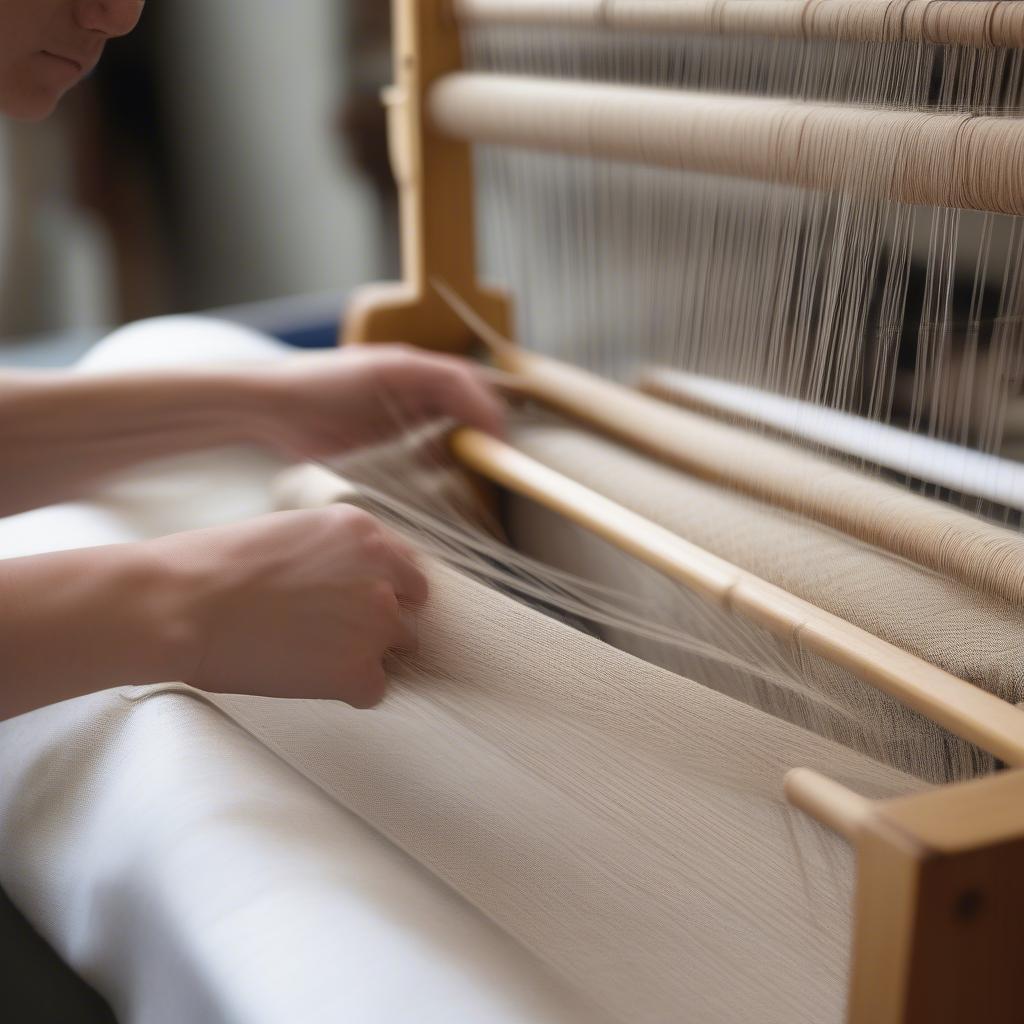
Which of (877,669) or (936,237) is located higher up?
(936,237)

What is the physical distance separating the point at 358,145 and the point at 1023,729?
2332 mm

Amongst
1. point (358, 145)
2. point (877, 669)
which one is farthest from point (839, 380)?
point (358, 145)

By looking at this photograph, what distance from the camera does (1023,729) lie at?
0.39 m

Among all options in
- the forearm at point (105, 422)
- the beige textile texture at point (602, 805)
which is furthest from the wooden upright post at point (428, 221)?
the beige textile texture at point (602, 805)

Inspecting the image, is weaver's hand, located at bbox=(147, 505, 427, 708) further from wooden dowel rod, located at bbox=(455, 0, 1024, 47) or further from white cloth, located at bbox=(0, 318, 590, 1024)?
wooden dowel rod, located at bbox=(455, 0, 1024, 47)

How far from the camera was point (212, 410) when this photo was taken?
2.51 feet

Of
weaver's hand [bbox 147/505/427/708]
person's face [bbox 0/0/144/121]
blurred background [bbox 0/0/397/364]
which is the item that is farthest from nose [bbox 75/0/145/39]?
blurred background [bbox 0/0/397/364]

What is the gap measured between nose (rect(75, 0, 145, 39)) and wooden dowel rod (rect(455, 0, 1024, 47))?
0.26 meters

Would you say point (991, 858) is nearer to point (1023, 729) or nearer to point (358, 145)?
point (1023, 729)

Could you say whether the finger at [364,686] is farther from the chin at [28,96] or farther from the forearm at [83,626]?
the chin at [28,96]

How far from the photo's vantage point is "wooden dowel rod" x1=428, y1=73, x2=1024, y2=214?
46 centimetres

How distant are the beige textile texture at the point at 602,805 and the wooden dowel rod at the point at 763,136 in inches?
8.8

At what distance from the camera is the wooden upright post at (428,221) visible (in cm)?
84

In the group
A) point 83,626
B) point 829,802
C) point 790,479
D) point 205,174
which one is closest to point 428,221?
point 790,479
